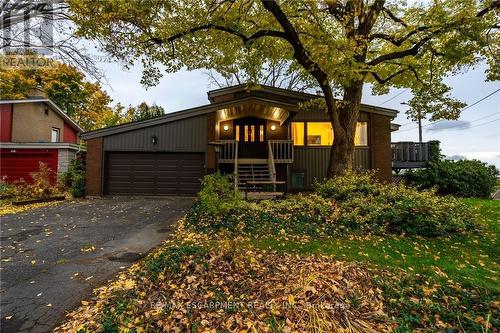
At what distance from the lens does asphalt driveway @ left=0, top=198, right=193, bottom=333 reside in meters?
3.19

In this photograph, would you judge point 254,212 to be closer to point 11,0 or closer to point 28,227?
point 28,227

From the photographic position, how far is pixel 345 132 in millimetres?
10273

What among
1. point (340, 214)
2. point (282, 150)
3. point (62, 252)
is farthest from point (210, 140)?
point (62, 252)

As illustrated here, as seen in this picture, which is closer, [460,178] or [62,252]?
[62,252]

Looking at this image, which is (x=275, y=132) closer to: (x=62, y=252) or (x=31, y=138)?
(x=62, y=252)

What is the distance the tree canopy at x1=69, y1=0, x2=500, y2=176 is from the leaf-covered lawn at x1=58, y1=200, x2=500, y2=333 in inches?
245

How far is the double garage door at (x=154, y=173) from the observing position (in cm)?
1276

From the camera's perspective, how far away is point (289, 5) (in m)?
8.49

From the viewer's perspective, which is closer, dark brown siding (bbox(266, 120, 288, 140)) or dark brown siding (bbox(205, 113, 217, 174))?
dark brown siding (bbox(205, 113, 217, 174))

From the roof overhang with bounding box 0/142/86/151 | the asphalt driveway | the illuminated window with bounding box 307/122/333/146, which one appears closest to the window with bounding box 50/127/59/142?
the roof overhang with bounding box 0/142/86/151

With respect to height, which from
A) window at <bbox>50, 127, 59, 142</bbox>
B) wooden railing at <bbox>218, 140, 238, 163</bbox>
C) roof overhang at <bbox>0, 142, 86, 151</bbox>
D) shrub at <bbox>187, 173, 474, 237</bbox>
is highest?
window at <bbox>50, 127, 59, 142</bbox>

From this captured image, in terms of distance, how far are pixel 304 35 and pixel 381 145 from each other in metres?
7.58

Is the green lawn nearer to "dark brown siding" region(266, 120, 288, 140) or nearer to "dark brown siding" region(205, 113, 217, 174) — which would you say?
"dark brown siding" region(205, 113, 217, 174)
